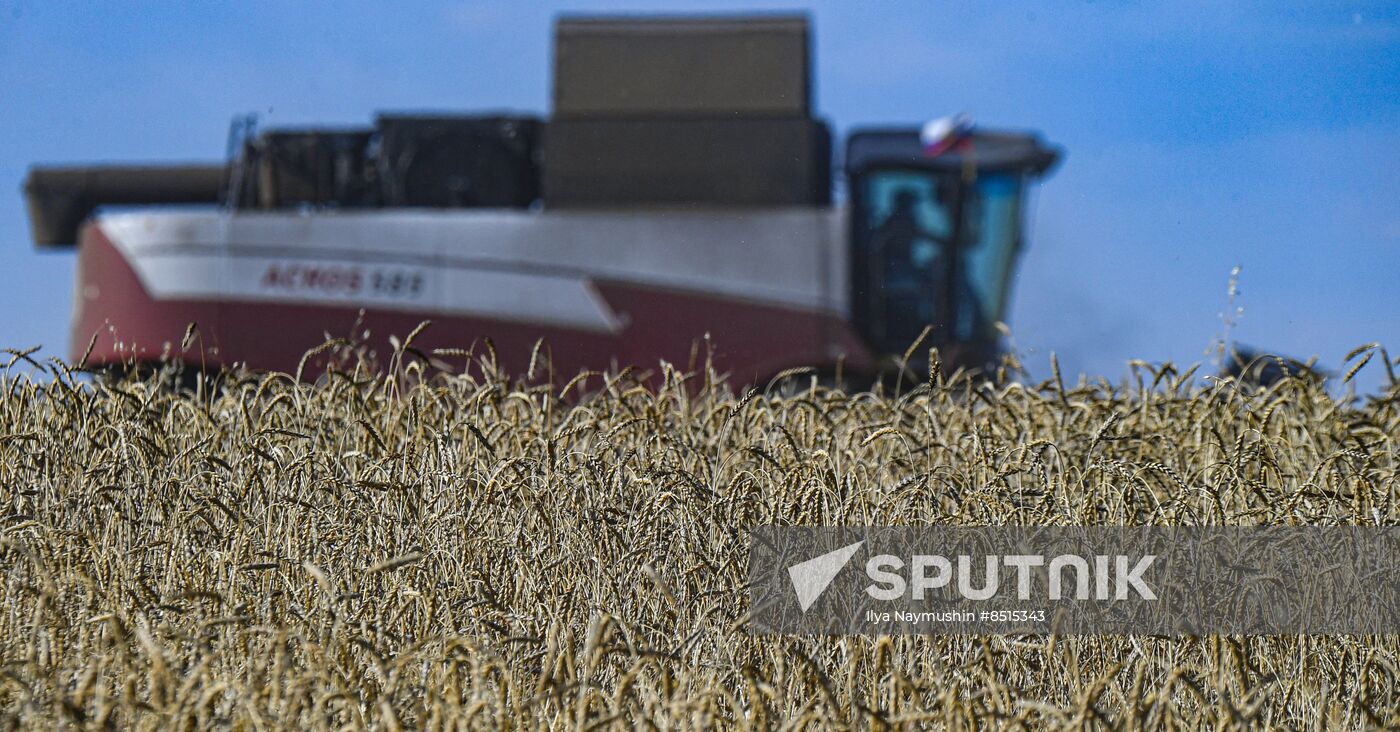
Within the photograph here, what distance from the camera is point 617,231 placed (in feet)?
29.5

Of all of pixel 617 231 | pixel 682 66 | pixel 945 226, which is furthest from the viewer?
pixel 682 66

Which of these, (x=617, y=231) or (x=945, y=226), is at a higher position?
(x=617, y=231)

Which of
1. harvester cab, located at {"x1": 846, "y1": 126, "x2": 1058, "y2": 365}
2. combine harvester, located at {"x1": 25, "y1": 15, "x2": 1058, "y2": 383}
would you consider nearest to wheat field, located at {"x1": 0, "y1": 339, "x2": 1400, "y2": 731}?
harvester cab, located at {"x1": 846, "y1": 126, "x2": 1058, "y2": 365}

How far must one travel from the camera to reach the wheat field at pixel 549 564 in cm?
232

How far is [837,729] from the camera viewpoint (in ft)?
6.89

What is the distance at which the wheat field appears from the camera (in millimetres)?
2316

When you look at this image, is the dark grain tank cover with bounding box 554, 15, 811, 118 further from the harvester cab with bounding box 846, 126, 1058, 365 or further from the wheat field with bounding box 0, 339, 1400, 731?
the wheat field with bounding box 0, 339, 1400, 731

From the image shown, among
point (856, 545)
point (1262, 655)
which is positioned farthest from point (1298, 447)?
point (856, 545)

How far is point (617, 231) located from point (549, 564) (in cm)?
630

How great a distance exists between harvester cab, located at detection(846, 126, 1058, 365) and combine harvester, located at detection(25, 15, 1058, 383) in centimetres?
1

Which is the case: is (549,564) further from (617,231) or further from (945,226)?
(617,231)

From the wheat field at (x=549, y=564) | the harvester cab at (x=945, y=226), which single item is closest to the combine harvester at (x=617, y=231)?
the harvester cab at (x=945, y=226)

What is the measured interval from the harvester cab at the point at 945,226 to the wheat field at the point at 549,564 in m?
4.69

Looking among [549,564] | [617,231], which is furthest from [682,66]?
[549,564]
